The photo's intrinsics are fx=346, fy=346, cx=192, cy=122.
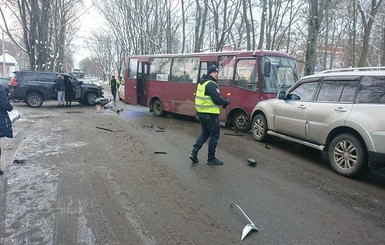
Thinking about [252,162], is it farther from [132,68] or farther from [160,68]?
[132,68]

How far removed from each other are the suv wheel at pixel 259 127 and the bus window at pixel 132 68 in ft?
27.7

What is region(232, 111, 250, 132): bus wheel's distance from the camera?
36.3 ft

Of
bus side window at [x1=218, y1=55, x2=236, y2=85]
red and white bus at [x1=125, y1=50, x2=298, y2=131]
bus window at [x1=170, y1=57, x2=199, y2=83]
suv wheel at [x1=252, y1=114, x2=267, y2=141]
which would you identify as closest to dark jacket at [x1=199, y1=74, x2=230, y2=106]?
suv wheel at [x1=252, y1=114, x2=267, y2=141]

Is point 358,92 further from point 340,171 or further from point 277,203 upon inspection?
point 277,203

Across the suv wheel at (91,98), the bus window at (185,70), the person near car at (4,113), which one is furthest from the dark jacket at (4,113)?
the suv wheel at (91,98)

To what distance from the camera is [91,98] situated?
1995 cm

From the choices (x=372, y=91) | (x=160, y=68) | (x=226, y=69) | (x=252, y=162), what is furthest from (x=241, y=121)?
(x=372, y=91)

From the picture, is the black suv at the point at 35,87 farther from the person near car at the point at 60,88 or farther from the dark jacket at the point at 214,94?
the dark jacket at the point at 214,94

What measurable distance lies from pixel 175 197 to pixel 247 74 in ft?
22.4

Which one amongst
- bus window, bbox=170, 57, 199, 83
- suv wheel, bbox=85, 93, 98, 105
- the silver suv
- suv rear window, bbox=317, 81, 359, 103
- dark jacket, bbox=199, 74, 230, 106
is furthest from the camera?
suv wheel, bbox=85, 93, 98, 105

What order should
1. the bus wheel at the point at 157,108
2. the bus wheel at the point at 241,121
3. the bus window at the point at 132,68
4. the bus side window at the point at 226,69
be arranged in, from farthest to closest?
the bus window at the point at 132,68 < the bus wheel at the point at 157,108 < the bus side window at the point at 226,69 < the bus wheel at the point at 241,121

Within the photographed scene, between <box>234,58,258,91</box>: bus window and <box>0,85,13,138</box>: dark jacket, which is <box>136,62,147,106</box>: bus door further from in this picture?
<box>0,85,13,138</box>: dark jacket

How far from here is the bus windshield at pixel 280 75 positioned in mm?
10453

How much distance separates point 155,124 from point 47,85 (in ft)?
29.5
